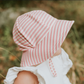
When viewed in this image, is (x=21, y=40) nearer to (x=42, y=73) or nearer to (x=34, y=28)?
(x=34, y=28)

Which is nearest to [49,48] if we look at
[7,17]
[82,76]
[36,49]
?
[36,49]

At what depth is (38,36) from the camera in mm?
891

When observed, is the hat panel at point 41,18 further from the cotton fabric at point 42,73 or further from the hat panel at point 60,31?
the cotton fabric at point 42,73

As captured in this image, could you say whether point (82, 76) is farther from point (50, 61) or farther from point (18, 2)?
point (18, 2)

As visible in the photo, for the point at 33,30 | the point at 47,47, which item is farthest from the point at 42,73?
the point at 33,30

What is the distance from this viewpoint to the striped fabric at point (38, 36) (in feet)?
2.91

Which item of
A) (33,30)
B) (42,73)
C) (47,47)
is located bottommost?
(42,73)

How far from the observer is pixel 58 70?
1.08 metres

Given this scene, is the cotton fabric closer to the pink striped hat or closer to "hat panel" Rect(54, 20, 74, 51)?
the pink striped hat

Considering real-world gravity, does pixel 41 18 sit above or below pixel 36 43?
above

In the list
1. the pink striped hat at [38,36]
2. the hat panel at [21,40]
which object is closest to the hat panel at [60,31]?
the pink striped hat at [38,36]

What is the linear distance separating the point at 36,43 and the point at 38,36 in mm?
56

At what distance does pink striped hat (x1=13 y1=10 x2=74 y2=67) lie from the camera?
887 millimetres

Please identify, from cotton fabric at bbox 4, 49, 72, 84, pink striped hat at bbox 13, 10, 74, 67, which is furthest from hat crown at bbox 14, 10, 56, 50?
cotton fabric at bbox 4, 49, 72, 84
